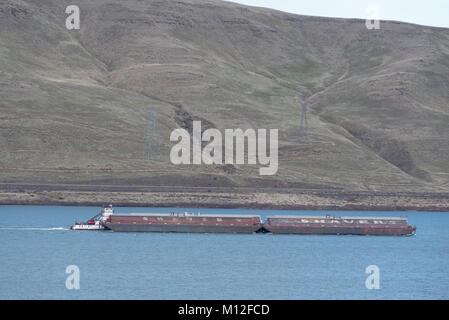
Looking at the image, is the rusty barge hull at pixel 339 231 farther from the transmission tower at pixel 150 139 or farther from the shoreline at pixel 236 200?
the transmission tower at pixel 150 139

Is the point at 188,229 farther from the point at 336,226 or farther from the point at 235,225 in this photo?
the point at 336,226

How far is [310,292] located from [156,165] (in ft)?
331

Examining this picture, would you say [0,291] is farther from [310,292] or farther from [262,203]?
[262,203]

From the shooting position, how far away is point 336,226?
120562 mm

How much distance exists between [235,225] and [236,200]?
134ft

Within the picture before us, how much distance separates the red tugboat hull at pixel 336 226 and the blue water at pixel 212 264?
1.24 metres

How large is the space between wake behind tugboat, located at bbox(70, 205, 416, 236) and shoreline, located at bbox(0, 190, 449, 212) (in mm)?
32874

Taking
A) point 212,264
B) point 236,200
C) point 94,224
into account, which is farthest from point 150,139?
point 212,264

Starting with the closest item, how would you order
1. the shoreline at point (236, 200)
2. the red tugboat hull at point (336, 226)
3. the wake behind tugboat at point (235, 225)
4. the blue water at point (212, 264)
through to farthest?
the blue water at point (212, 264)
the wake behind tugboat at point (235, 225)
the red tugboat hull at point (336, 226)
the shoreline at point (236, 200)

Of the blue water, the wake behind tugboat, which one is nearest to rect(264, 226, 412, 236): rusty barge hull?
the wake behind tugboat

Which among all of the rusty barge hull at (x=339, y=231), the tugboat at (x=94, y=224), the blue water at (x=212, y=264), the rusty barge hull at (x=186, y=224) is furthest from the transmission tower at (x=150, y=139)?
the rusty barge hull at (x=339, y=231)

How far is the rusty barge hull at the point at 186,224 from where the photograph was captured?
11656 cm

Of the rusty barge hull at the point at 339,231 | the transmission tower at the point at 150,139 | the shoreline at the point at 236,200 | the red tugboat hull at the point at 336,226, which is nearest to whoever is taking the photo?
the rusty barge hull at the point at 339,231
